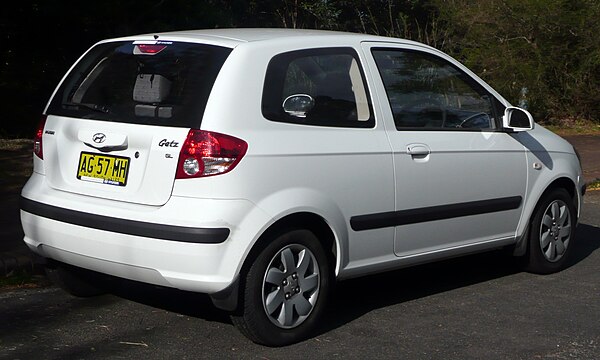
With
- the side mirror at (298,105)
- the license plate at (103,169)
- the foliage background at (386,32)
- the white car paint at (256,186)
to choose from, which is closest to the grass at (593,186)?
the white car paint at (256,186)

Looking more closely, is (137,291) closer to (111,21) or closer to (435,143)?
(435,143)

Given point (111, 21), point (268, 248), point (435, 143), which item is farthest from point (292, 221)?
point (111, 21)

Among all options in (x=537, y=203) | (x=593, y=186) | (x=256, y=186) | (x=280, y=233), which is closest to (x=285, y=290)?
(x=280, y=233)

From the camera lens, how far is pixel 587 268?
8016 mm

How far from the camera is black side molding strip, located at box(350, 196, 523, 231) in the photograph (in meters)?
6.07

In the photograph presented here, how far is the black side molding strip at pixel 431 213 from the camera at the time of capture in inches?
239

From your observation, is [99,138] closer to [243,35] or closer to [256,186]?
[256,186]

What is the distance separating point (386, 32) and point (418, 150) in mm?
13810

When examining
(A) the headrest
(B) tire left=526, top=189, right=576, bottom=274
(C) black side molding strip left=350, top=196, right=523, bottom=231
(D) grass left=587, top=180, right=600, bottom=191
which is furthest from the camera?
(D) grass left=587, top=180, right=600, bottom=191

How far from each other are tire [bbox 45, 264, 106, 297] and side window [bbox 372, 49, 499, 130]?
7.00 feet

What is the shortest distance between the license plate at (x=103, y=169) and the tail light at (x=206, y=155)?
1.22 ft

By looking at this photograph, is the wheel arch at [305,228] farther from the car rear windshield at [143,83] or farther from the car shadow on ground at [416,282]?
the car rear windshield at [143,83]

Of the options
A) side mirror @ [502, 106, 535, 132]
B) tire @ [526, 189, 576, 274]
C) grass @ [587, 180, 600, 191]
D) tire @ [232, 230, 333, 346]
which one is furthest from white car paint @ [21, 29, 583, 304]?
grass @ [587, 180, 600, 191]

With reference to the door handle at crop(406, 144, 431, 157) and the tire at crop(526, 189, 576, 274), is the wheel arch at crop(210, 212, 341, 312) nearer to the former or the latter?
the door handle at crop(406, 144, 431, 157)
